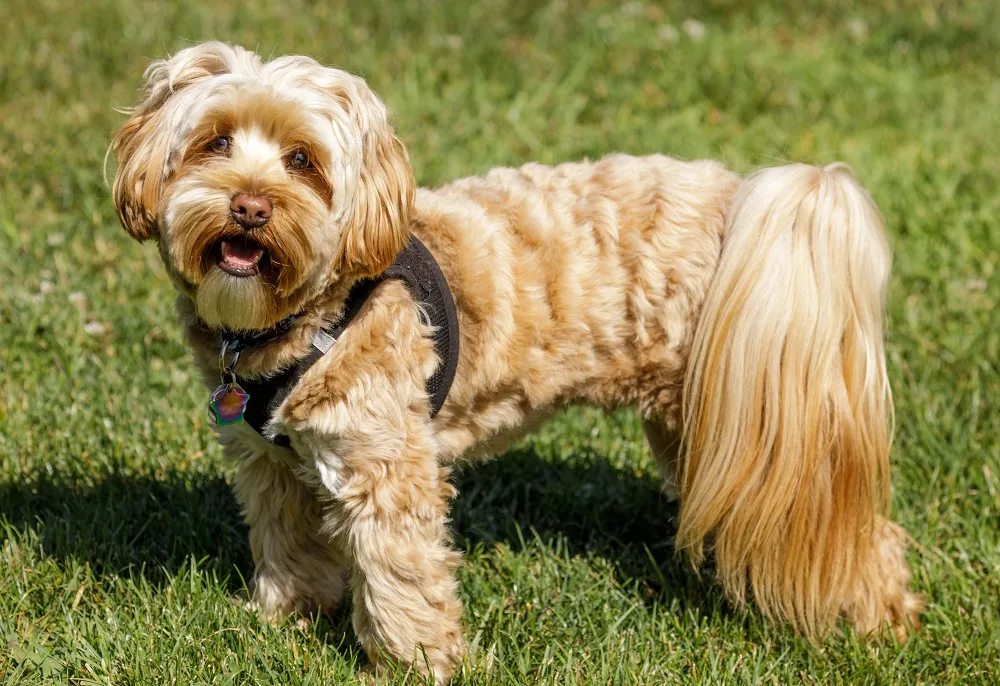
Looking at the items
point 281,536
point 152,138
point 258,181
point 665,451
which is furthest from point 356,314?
point 665,451

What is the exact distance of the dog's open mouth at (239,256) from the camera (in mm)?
3014

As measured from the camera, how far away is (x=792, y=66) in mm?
7930

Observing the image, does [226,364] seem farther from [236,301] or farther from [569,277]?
[569,277]

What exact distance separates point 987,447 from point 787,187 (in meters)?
1.83

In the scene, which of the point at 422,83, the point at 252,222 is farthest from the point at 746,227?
the point at 422,83

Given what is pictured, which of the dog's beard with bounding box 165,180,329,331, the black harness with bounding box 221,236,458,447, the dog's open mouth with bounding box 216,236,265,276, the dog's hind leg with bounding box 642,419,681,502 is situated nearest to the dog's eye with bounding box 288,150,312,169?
the dog's beard with bounding box 165,180,329,331

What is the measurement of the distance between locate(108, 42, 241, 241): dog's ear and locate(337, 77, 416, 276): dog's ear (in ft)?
1.28

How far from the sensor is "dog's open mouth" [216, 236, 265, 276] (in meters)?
3.01

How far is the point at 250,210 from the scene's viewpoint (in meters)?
2.95

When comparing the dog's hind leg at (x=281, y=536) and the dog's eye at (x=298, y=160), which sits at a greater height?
the dog's eye at (x=298, y=160)

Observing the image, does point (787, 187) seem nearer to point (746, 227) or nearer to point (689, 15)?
point (746, 227)

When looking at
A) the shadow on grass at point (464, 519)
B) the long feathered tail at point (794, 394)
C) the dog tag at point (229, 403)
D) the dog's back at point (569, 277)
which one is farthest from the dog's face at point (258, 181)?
the shadow on grass at point (464, 519)

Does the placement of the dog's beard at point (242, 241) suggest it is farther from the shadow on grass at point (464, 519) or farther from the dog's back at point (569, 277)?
the shadow on grass at point (464, 519)

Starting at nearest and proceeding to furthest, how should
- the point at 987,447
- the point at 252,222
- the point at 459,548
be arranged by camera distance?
the point at 252,222
the point at 459,548
the point at 987,447
